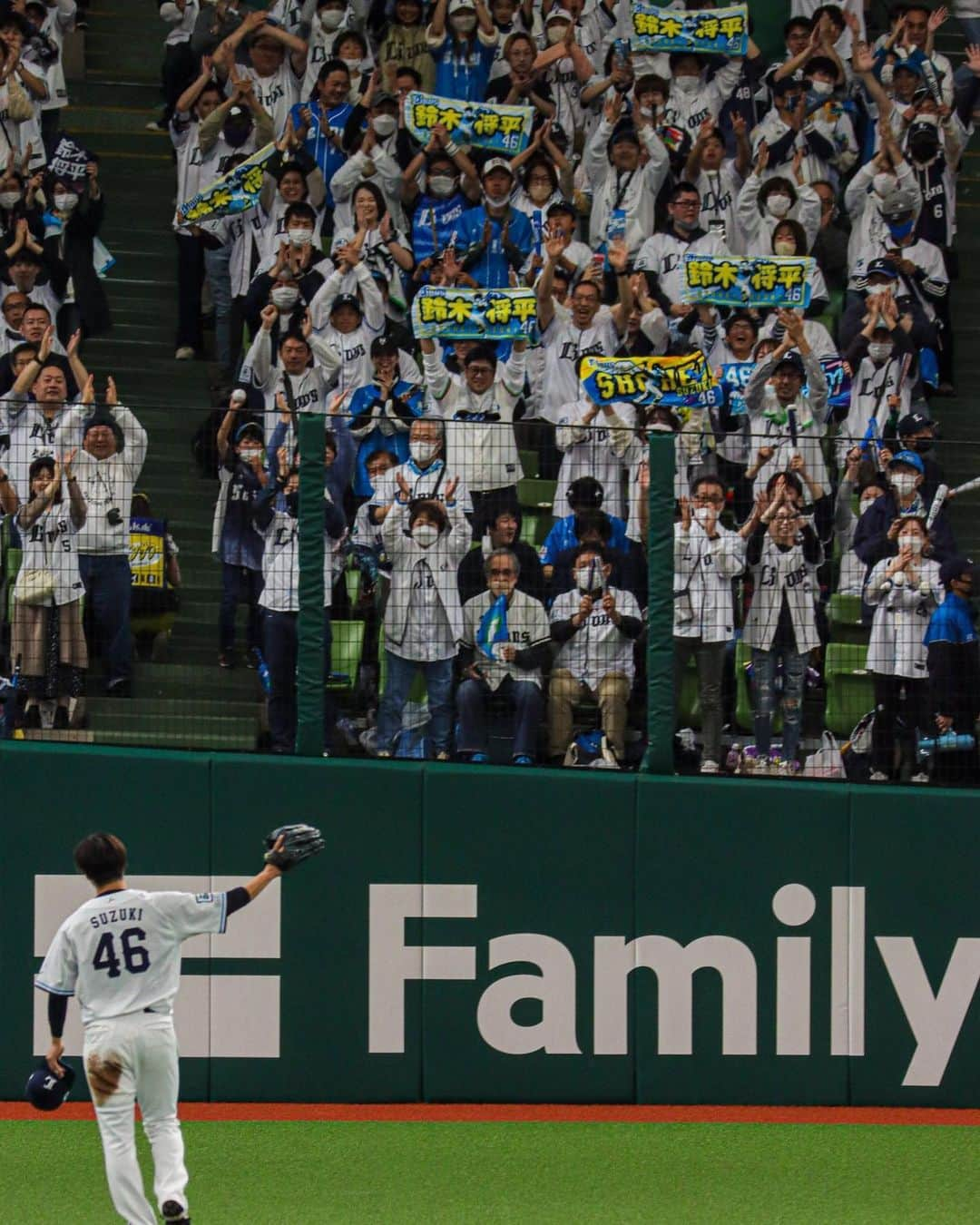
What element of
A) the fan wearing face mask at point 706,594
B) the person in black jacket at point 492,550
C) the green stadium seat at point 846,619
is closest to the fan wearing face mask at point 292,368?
the person in black jacket at point 492,550

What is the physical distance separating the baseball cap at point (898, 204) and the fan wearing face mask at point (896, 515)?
531 cm

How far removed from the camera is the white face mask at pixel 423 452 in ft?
35.3

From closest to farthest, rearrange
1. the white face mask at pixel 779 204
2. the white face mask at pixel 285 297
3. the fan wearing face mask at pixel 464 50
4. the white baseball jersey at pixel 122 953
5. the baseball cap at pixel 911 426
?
the white baseball jersey at pixel 122 953
the baseball cap at pixel 911 426
the white face mask at pixel 285 297
the white face mask at pixel 779 204
the fan wearing face mask at pixel 464 50

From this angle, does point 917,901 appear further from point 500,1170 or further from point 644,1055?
point 500,1170

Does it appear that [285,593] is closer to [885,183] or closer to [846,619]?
[846,619]

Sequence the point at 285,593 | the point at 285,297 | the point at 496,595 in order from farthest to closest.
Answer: the point at 285,297
the point at 285,593
the point at 496,595

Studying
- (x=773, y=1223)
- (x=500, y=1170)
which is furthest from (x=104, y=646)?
(x=773, y=1223)

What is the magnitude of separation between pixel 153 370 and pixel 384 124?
259cm

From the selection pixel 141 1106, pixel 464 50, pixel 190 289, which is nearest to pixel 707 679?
pixel 141 1106

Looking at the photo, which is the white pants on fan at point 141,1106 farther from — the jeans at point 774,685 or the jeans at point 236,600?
the jeans at point 774,685

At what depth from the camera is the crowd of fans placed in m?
10.8

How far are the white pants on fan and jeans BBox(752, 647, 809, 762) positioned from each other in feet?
13.5

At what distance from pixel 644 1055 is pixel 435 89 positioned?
881 centimetres

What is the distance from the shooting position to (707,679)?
10844 millimetres
